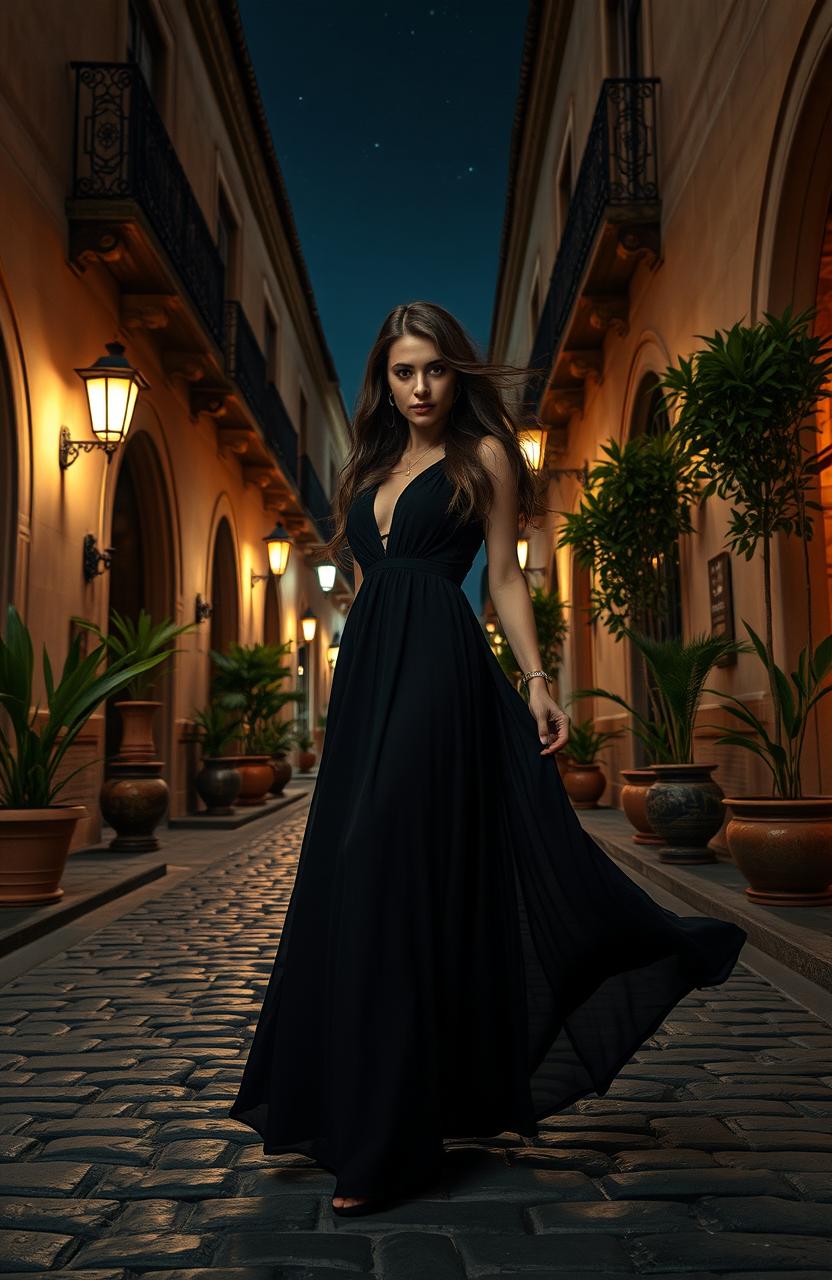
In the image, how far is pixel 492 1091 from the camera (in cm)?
244

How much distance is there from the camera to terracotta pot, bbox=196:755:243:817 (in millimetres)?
13062

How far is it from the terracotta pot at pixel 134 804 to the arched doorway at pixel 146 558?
133 inches

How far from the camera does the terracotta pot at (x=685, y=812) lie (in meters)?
7.62

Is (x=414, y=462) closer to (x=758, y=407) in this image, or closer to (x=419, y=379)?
(x=419, y=379)

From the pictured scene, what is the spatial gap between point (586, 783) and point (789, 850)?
7970mm

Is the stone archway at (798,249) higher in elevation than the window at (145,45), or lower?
lower

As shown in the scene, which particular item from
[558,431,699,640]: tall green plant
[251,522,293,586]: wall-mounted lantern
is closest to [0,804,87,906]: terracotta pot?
[558,431,699,640]: tall green plant

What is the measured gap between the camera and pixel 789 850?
216 inches

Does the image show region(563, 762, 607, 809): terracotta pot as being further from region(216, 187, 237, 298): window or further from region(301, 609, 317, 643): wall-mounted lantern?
region(301, 609, 317, 643): wall-mounted lantern

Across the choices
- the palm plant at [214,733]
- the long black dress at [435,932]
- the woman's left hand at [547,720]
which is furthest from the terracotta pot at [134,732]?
the woman's left hand at [547,720]

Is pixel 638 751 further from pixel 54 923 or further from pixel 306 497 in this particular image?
pixel 306 497

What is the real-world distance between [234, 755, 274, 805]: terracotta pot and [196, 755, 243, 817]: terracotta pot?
1368mm

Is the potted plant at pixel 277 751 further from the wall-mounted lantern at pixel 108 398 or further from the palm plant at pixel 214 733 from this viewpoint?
the wall-mounted lantern at pixel 108 398

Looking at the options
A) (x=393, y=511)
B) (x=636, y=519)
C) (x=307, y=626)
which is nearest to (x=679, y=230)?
(x=636, y=519)
